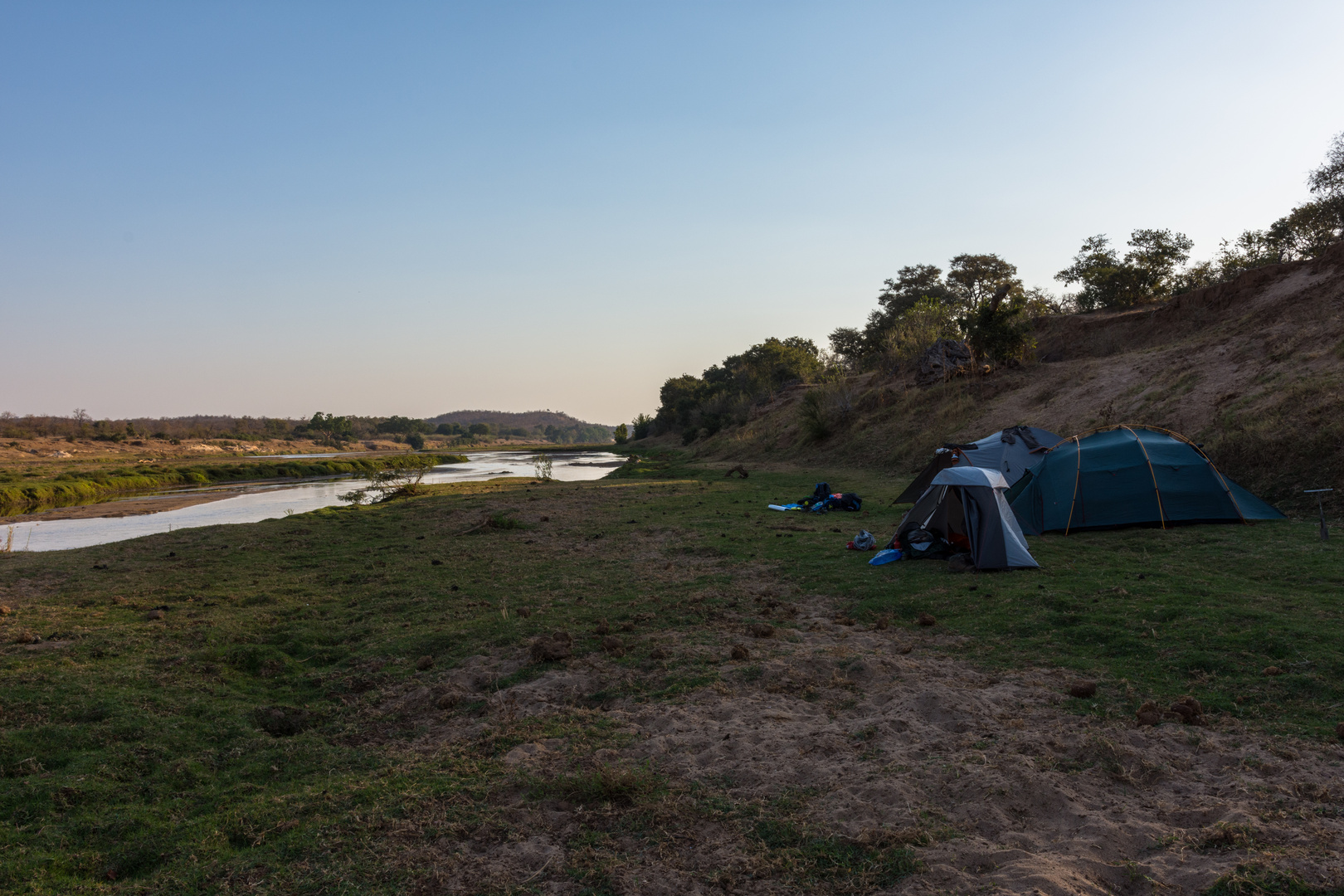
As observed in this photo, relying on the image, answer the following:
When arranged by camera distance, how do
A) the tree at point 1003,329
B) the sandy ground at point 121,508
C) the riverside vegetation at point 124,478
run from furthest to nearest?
the riverside vegetation at point 124,478
the tree at point 1003,329
the sandy ground at point 121,508

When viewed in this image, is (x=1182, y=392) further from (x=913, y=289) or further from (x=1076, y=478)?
(x=913, y=289)

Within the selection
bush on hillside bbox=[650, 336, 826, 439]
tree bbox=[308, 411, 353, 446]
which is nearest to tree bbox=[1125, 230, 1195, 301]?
bush on hillside bbox=[650, 336, 826, 439]

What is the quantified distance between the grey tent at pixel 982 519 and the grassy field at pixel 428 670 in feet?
1.13

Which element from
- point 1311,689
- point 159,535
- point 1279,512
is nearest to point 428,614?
point 1311,689

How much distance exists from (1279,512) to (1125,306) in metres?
34.1

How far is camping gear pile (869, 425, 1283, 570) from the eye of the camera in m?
10.0

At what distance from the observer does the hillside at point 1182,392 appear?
46.0 ft

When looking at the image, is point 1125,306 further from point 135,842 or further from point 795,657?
point 135,842

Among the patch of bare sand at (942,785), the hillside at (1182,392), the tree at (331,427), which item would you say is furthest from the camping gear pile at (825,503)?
the tree at (331,427)

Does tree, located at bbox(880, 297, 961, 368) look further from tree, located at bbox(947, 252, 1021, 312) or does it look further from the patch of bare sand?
the patch of bare sand

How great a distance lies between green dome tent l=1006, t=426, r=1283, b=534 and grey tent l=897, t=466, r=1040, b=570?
8.91ft

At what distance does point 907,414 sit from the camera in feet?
109

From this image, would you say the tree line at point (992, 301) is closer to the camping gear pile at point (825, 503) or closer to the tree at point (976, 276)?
the tree at point (976, 276)

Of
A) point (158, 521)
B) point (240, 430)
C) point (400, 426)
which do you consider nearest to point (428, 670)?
point (158, 521)
